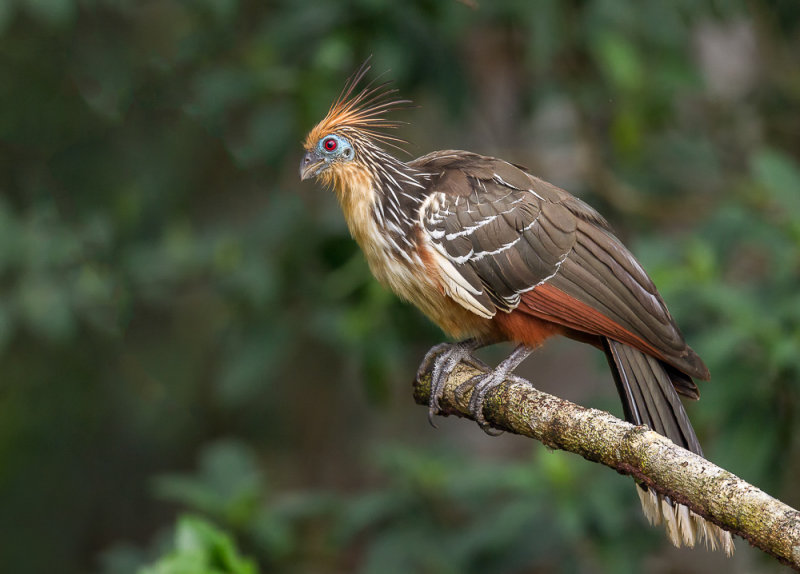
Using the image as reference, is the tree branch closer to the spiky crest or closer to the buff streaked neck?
the buff streaked neck

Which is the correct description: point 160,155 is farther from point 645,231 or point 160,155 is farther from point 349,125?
point 645,231

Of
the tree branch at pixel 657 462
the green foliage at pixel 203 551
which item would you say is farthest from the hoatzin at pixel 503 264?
the green foliage at pixel 203 551

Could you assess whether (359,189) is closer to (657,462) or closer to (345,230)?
(657,462)

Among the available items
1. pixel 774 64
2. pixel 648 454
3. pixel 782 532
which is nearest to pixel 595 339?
pixel 648 454

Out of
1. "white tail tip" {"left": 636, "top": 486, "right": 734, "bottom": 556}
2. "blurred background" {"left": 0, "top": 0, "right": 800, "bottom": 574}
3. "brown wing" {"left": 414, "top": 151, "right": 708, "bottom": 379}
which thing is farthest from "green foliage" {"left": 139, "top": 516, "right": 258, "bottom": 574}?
"blurred background" {"left": 0, "top": 0, "right": 800, "bottom": 574}

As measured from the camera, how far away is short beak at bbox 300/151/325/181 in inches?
136

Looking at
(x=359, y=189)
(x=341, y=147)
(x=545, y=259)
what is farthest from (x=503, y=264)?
(x=341, y=147)

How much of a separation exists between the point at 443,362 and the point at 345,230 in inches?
69.5

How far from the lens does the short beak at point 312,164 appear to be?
3453 millimetres

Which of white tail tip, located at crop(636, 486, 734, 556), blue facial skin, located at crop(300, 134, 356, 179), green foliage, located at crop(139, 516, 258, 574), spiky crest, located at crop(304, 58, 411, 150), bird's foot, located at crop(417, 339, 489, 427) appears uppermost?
spiky crest, located at crop(304, 58, 411, 150)

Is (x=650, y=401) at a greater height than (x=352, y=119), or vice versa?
(x=352, y=119)

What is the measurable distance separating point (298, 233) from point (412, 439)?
9.93 ft

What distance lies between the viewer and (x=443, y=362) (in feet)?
11.8

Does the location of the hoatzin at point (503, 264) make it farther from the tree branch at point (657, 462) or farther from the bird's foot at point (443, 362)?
the tree branch at point (657, 462)
